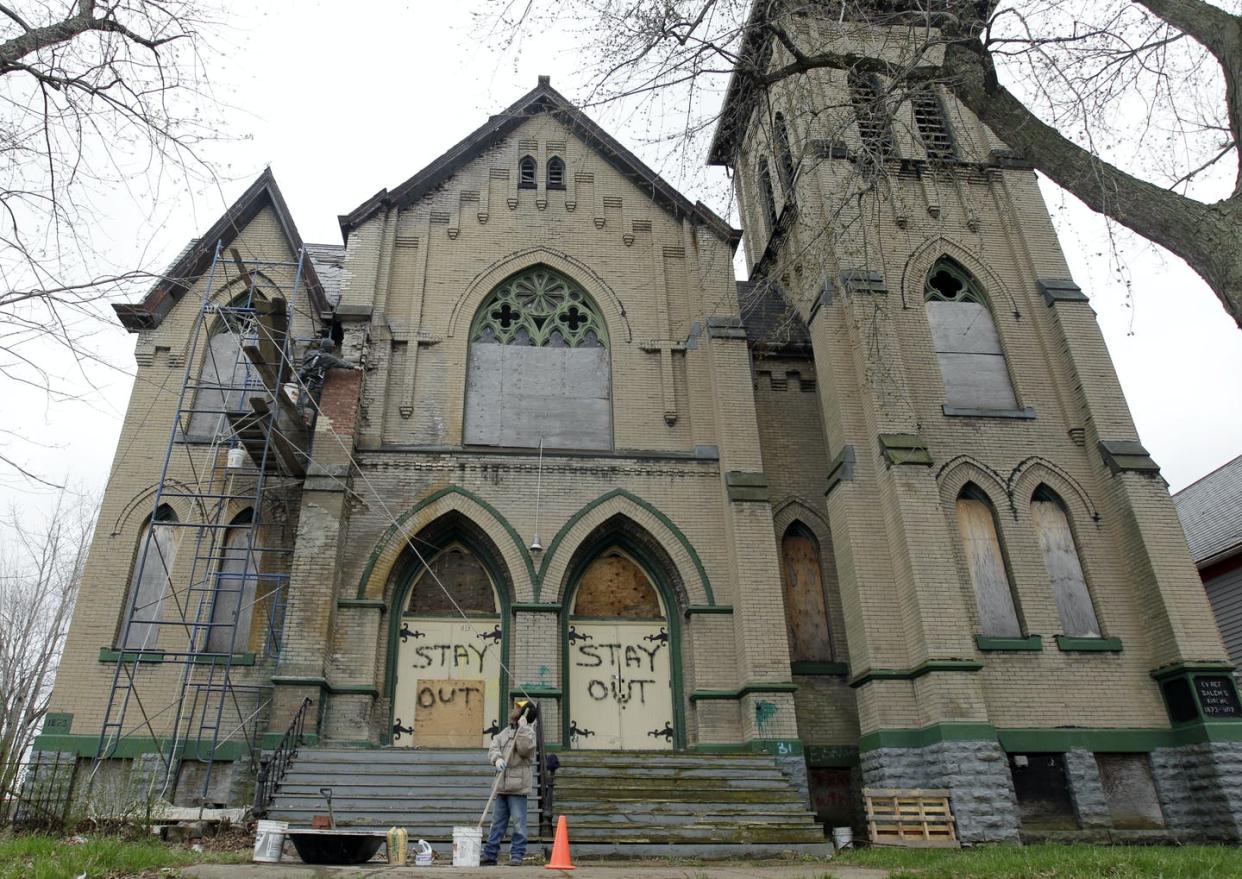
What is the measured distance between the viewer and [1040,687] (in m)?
13.9

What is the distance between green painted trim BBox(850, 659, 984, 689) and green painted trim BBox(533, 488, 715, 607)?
2548 millimetres

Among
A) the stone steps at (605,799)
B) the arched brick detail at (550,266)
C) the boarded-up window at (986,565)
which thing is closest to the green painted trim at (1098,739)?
the boarded-up window at (986,565)

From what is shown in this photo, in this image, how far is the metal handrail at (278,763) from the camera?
1054 cm

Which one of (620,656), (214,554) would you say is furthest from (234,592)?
(620,656)

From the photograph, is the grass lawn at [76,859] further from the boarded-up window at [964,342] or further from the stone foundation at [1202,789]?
the boarded-up window at [964,342]

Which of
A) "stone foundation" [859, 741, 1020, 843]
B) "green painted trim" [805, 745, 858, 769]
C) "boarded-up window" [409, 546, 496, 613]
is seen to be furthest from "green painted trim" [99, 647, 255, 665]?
"stone foundation" [859, 741, 1020, 843]

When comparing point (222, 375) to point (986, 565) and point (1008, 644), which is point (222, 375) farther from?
point (1008, 644)

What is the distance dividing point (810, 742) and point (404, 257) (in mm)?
10977

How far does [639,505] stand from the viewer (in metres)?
A: 14.9

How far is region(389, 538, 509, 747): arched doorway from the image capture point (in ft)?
44.9

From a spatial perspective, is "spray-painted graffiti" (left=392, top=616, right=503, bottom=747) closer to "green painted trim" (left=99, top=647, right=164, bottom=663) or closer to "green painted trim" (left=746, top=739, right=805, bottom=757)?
"green painted trim" (left=99, top=647, right=164, bottom=663)

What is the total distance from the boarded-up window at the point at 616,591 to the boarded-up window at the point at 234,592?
5.08 m

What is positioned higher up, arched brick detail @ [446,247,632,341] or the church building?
arched brick detail @ [446,247,632,341]

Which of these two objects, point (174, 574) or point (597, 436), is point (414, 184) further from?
point (174, 574)
